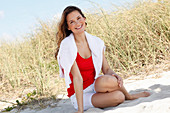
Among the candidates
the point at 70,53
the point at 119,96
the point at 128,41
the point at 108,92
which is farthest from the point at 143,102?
the point at 128,41

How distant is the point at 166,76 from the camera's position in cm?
291

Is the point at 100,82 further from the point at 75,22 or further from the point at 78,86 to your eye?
the point at 75,22

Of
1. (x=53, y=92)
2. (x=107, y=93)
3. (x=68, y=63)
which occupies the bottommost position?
(x=53, y=92)

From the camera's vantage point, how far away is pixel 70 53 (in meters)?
2.09

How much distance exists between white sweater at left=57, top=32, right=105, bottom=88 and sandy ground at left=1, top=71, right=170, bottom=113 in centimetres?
44

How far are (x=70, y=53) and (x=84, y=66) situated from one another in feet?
0.72

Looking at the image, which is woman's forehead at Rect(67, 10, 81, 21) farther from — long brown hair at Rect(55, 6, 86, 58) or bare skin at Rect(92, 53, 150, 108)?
bare skin at Rect(92, 53, 150, 108)

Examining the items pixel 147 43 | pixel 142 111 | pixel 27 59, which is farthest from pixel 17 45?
pixel 142 111

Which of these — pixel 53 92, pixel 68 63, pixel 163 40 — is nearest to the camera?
pixel 68 63

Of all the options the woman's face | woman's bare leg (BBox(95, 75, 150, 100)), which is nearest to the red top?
woman's bare leg (BBox(95, 75, 150, 100))

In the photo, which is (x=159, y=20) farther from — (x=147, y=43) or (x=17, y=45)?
(x=17, y=45)

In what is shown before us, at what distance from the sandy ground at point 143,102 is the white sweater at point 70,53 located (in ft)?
1.44

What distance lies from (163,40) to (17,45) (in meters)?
3.98

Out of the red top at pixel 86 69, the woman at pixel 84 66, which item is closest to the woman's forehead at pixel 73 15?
the woman at pixel 84 66
